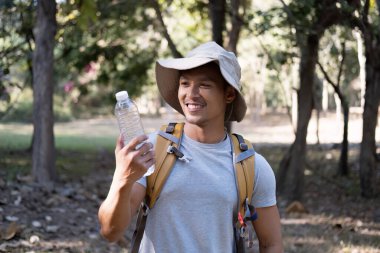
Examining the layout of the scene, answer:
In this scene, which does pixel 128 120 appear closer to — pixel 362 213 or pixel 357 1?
pixel 357 1

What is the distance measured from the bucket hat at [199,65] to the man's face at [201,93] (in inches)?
1.9

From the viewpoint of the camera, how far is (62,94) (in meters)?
40.1

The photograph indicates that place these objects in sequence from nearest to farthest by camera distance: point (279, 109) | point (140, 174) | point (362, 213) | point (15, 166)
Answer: point (140, 174) < point (362, 213) < point (15, 166) < point (279, 109)

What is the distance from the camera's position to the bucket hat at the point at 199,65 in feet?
8.12

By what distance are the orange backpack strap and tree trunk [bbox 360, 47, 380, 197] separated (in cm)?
825

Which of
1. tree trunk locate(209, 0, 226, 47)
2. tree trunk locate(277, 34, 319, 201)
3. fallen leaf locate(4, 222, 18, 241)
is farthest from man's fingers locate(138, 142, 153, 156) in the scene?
tree trunk locate(209, 0, 226, 47)

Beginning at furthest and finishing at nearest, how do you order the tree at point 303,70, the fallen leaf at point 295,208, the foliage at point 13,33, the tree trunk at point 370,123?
1. the foliage at point 13,33
2. the tree trunk at point 370,123
3. the fallen leaf at point 295,208
4. the tree at point 303,70

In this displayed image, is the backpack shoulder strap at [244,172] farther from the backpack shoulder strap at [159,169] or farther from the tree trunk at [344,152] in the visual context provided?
the tree trunk at [344,152]

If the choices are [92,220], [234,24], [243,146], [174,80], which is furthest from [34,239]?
[234,24]

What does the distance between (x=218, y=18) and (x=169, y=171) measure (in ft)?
31.0

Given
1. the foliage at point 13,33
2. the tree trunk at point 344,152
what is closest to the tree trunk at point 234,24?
the foliage at point 13,33

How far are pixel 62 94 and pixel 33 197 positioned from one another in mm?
32608

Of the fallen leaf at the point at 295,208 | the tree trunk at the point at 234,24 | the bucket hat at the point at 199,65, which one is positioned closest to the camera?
the bucket hat at the point at 199,65

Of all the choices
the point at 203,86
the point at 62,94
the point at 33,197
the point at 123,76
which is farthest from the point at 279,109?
the point at 203,86
